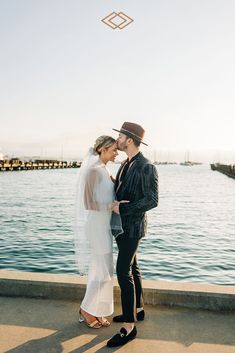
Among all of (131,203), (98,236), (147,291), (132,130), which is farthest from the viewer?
(147,291)

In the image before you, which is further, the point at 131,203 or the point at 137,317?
the point at 137,317

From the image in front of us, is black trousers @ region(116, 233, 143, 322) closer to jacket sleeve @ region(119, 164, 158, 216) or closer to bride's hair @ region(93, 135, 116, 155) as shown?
jacket sleeve @ region(119, 164, 158, 216)

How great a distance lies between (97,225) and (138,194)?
0.56 m

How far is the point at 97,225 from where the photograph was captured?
4242mm

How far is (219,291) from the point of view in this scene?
Result: 15.0ft

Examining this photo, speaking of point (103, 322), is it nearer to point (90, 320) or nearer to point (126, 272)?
point (90, 320)

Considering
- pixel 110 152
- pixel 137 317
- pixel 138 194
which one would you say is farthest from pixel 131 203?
pixel 137 317

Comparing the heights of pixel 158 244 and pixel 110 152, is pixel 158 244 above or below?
below

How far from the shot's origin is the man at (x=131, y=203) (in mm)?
4000

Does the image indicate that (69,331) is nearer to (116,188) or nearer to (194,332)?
(194,332)

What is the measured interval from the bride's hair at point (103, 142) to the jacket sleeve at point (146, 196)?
0.48 metres

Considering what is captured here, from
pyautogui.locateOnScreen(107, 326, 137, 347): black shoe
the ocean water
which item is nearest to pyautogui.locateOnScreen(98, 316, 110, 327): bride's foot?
pyautogui.locateOnScreen(107, 326, 137, 347): black shoe

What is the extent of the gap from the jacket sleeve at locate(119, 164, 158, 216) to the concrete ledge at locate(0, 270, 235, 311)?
3.93ft

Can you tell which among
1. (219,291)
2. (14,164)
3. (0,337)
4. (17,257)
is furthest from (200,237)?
(14,164)
